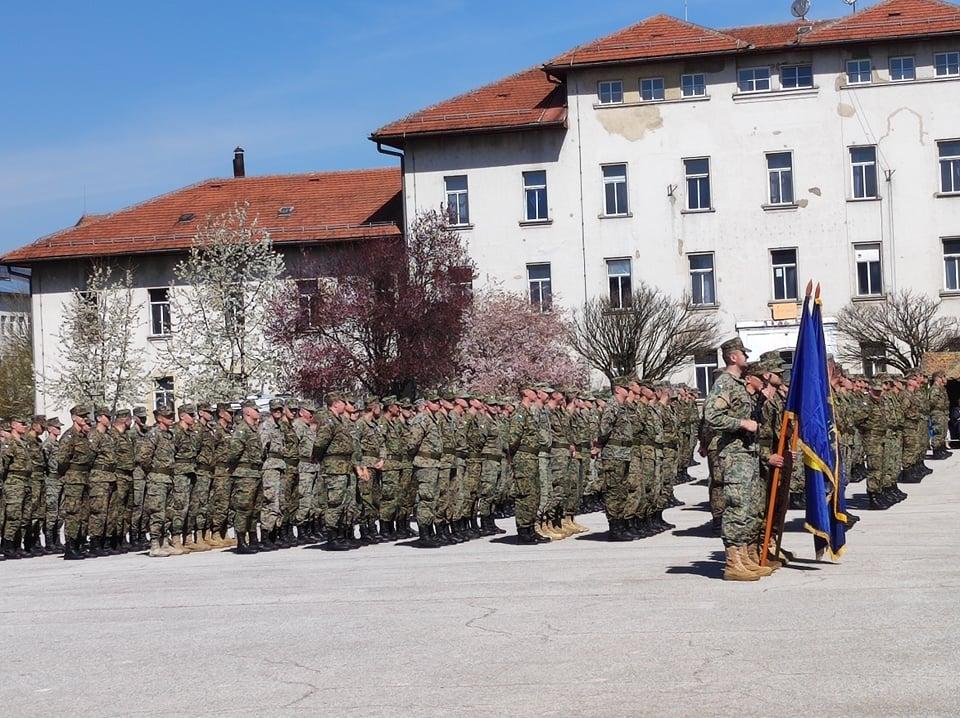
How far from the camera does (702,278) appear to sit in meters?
46.5

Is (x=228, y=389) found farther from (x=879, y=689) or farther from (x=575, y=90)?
(x=879, y=689)

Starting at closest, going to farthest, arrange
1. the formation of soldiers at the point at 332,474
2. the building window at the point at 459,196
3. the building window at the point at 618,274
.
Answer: the formation of soldiers at the point at 332,474 → the building window at the point at 618,274 → the building window at the point at 459,196

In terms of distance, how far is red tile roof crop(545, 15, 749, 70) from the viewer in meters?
45.2

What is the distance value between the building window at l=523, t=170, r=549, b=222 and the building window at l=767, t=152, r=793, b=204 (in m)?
7.22

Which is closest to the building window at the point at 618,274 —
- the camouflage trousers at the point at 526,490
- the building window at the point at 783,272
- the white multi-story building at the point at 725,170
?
the white multi-story building at the point at 725,170

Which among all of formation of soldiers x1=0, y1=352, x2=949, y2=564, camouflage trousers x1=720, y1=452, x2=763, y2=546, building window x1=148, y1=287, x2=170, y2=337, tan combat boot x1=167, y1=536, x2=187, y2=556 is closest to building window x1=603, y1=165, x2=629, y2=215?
building window x1=148, y1=287, x2=170, y2=337

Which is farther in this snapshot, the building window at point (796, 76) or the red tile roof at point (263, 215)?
the red tile roof at point (263, 215)

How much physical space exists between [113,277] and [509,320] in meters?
16.6

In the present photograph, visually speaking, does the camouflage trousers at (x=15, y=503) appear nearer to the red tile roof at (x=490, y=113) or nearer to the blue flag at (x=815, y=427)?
the blue flag at (x=815, y=427)

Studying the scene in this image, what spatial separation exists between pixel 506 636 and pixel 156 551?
9608mm

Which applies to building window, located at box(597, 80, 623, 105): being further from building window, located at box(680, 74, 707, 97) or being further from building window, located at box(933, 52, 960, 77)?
building window, located at box(933, 52, 960, 77)

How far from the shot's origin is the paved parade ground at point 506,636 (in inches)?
315

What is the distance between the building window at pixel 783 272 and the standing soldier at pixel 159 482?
97.5 ft

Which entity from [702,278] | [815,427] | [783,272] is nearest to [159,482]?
[815,427]
